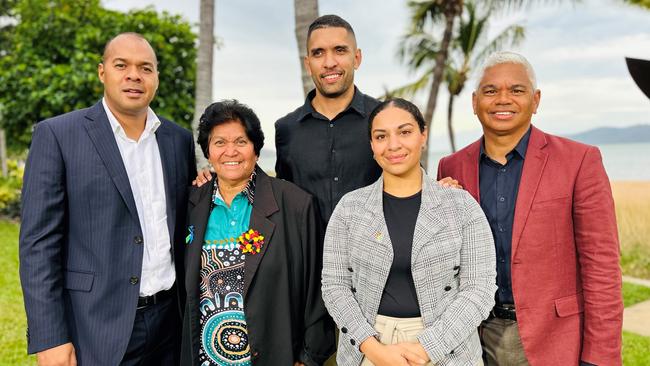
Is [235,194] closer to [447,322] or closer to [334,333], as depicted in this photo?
[334,333]

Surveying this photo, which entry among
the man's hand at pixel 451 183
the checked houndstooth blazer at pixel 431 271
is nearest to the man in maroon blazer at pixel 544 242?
the man's hand at pixel 451 183

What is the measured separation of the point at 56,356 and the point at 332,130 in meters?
2.17

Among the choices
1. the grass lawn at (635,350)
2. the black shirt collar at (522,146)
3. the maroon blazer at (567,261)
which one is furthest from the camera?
the grass lawn at (635,350)

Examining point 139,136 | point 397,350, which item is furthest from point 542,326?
point 139,136

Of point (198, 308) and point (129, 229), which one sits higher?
point (129, 229)

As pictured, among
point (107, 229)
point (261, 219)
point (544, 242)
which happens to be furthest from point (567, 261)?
point (107, 229)

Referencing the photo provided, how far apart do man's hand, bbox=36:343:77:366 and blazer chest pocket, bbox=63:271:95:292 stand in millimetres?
320

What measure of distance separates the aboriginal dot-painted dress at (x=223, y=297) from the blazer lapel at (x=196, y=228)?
4 centimetres

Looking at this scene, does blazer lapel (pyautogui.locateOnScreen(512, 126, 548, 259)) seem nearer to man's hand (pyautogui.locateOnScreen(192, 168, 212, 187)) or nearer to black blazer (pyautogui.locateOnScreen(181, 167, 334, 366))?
black blazer (pyautogui.locateOnScreen(181, 167, 334, 366))

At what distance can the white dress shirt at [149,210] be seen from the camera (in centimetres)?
337

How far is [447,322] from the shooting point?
2.73 meters

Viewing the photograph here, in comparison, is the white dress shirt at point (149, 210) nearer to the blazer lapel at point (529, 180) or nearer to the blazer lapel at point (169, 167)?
the blazer lapel at point (169, 167)

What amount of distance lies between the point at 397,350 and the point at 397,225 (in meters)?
0.63

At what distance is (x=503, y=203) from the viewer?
124 inches
